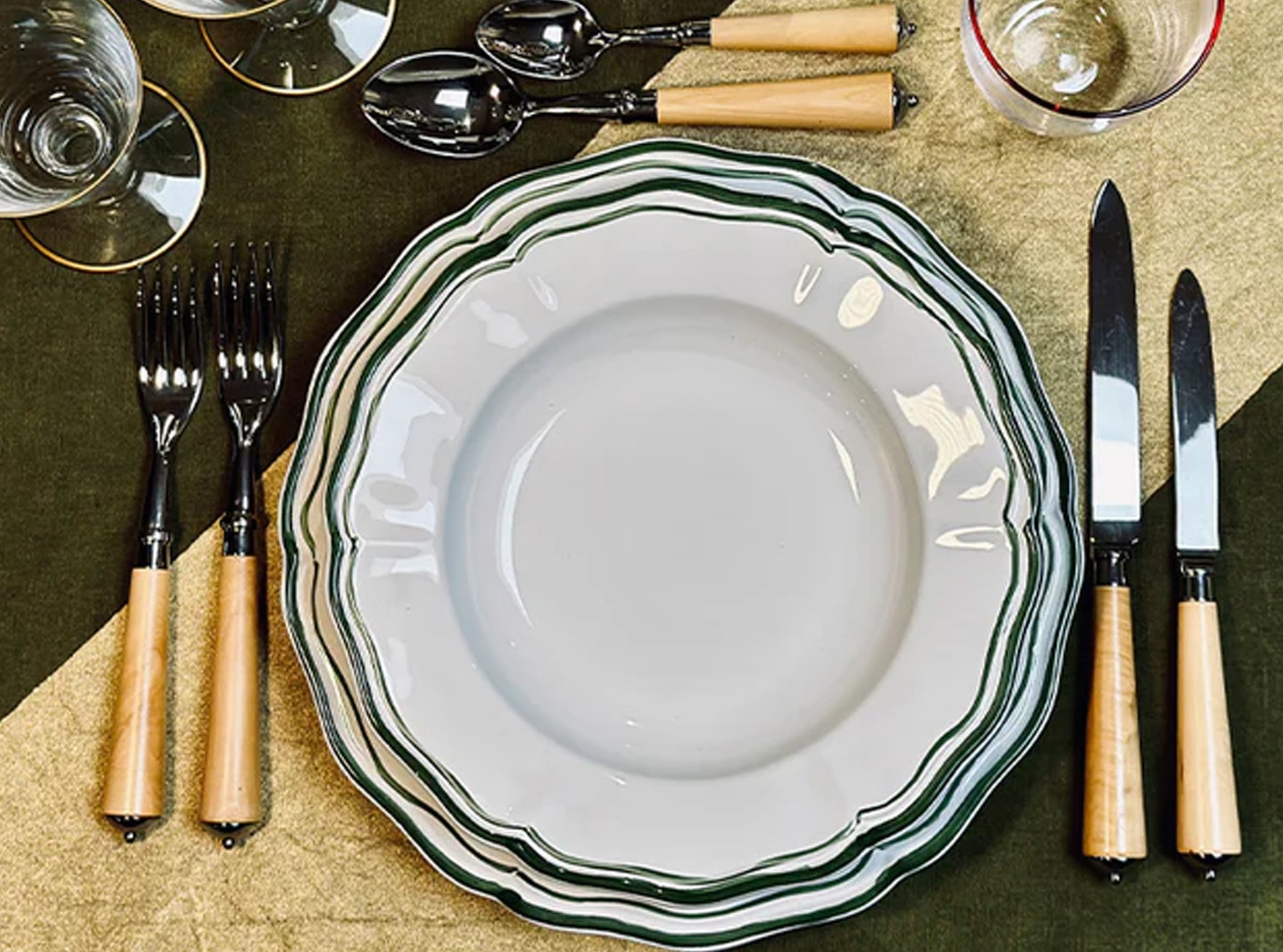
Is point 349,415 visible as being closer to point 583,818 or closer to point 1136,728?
point 583,818

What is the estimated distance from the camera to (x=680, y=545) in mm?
782

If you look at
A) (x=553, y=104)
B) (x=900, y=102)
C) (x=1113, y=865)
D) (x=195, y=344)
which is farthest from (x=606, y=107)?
(x=1113, y=865)

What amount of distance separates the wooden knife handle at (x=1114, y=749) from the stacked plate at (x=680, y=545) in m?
0.04

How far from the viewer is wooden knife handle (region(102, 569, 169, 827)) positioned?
78 cm

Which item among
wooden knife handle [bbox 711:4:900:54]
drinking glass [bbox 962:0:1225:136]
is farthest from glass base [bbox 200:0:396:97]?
drinking glass [bbox 962:0:1225:136]

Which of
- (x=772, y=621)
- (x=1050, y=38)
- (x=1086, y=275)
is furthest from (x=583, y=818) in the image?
(x=1050, y=38)

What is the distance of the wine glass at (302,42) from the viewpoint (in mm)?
836

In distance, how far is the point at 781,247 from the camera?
74cm

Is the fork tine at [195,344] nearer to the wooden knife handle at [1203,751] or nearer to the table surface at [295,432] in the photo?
the table surface at [295,432]

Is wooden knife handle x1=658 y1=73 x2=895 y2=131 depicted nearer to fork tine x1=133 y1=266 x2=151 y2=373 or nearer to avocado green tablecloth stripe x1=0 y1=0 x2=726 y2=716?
avocado green tablecloth stripe x1=0 y1=0 x2=726 y2=716

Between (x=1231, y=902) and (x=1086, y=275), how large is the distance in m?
0.36

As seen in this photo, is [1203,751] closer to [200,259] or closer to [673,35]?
[673,35]

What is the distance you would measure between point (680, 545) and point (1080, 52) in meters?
0.37

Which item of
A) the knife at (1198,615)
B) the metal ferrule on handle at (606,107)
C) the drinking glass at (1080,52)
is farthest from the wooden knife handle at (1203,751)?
the metal ferrule on handle at (606,107)
